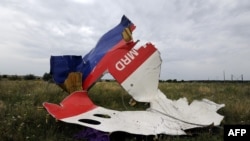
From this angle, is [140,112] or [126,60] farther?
[126,60]

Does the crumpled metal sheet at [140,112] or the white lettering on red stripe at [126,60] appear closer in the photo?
the crumpled metal sheet at [140,112]

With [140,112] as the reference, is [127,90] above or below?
above

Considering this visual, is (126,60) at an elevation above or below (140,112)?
above

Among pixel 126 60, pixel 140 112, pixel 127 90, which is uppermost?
pixel 126 60

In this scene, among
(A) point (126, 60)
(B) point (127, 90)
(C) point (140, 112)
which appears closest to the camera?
(C) point (140, 112)

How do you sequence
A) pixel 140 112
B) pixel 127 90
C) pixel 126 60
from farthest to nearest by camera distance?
pixel 126 60
pixel 127 90
pixel 140 112

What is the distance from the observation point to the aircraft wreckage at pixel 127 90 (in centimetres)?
589

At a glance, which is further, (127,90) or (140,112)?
(127,90)

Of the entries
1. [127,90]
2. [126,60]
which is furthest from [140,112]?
[126,60]

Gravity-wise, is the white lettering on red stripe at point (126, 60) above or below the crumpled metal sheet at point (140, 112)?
above

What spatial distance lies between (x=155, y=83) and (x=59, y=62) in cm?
238

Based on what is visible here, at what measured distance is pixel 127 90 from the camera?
25.3ft

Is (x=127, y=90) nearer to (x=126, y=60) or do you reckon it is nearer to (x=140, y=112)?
(x=126, y=60)

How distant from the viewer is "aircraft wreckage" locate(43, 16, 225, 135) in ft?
19.3
